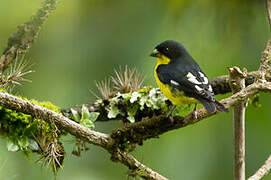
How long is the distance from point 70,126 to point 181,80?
0.70 metres

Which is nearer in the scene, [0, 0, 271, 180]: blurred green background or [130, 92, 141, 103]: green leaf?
[130, 92, 141, 103]: green leaf

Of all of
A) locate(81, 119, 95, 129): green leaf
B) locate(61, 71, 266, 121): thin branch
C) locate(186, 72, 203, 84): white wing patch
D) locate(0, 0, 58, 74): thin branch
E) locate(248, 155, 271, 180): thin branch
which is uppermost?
locate(0, 0, 58, 74): thin branch

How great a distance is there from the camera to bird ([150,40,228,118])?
6.32 ft

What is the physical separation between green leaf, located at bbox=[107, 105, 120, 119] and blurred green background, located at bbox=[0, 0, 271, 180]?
0.26 meters

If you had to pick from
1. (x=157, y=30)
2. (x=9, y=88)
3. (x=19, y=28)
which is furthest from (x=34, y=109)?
(x=157, y=30)

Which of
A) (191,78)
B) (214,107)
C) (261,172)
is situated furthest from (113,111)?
(261,172)

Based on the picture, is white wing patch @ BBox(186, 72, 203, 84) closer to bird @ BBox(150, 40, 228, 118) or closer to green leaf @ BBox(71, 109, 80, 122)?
bird @ BBox(150, 40, 228, 118)

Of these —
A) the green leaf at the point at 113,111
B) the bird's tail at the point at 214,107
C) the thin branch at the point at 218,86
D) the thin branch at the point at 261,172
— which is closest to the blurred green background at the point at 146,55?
the thin branch at the point at 218,86

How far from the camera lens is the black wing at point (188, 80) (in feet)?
6.44

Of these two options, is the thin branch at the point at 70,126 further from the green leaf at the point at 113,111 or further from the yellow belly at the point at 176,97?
the yellow belly at the point at 176,97

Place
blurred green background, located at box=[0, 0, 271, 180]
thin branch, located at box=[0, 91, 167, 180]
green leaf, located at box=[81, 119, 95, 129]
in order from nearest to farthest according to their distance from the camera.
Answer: thin branch, located at box=[0, 91, 167, 180], green leaf, located at box=[81, 119, 95, 129], blurred green background, located at box=[0, 0, 271, 180]

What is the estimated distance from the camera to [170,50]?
7.76ft

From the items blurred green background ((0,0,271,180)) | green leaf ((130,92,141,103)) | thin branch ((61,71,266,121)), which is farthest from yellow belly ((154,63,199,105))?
blurred green background ((0,0,271,180))

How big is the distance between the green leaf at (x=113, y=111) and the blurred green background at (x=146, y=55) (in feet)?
0.87
